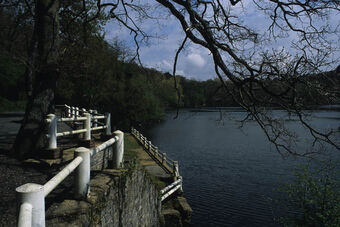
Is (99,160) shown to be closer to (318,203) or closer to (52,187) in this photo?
(52,187)

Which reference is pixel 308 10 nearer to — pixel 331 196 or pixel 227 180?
pixel 331 196

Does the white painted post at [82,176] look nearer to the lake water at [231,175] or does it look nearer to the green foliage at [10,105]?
the lake water at [231,175]

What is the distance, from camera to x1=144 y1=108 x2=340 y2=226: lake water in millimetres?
14688

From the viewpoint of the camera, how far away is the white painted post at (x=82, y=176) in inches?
159

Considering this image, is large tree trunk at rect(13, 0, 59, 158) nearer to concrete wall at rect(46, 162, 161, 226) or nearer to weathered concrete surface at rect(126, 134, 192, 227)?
concrete wall at rect(46, 162, 161, 226)

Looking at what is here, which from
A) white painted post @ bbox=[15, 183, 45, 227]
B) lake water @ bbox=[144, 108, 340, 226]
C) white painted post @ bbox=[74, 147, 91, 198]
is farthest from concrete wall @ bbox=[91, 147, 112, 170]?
white painted post @ bbox=[15, 183, 45, 227]

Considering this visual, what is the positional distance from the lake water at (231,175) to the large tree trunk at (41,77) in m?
3.89

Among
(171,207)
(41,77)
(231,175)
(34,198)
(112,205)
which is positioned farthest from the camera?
(231,175)

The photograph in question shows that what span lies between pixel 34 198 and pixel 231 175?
1970 cm

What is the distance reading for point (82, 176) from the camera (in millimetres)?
4082

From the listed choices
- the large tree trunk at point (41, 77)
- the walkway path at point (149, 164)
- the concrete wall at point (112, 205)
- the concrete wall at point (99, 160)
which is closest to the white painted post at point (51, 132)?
the large tree trunk at point (41, 77)

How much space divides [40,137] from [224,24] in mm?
5539

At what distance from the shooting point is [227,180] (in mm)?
19922

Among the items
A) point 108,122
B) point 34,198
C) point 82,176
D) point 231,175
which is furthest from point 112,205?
point 231,175
